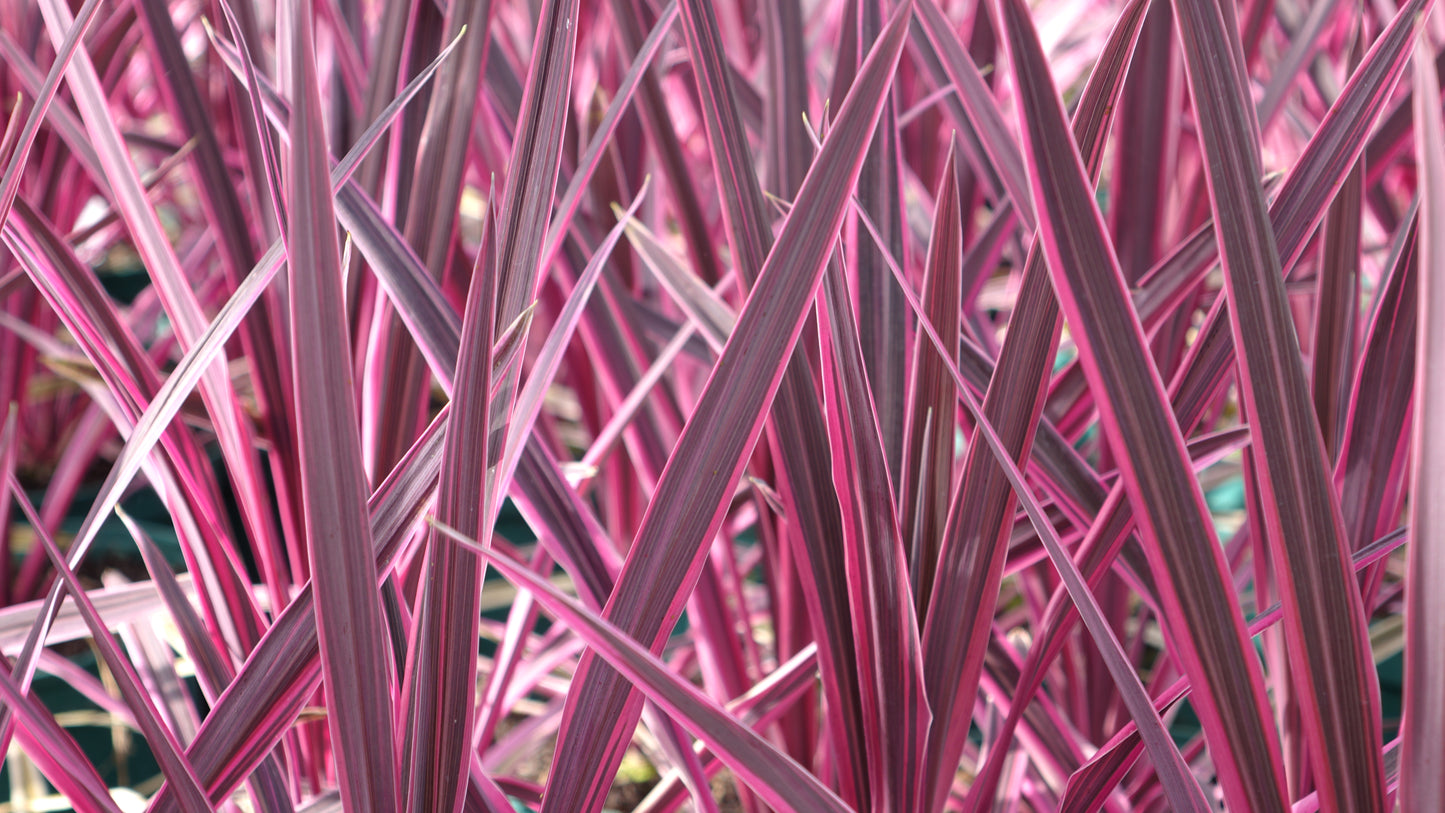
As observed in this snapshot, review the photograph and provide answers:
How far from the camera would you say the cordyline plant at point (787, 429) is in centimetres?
25

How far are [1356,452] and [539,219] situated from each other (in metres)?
0.34

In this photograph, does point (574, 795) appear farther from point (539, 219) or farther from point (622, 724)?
point (539, 219)

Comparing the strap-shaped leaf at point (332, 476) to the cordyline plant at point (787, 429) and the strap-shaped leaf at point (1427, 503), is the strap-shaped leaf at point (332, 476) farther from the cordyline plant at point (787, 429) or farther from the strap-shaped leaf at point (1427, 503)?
the strap-shaped leaf at point (1427, 503)

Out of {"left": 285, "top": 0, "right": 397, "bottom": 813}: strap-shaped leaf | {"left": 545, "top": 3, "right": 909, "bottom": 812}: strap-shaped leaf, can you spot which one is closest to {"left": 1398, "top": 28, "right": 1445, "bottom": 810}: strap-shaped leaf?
{"left": 545, "top": 3, "right": 909, "bottom": 812}: strap-shaped leaf

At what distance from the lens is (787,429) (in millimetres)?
357

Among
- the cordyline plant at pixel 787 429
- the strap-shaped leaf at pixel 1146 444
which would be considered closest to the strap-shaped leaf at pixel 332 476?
the cordyline plant at pixel 787 429

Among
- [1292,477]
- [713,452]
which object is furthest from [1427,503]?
[713,452]

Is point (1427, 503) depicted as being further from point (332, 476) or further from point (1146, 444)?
point (332, 476)

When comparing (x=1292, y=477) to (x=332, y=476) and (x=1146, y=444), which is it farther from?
(x=332, y=476)

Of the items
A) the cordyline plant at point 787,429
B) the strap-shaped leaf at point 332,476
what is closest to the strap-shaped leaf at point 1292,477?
the cordyline plant at point 787,429

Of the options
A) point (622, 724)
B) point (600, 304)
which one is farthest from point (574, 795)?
point (600, 304)

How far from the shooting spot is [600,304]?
0.55 metres

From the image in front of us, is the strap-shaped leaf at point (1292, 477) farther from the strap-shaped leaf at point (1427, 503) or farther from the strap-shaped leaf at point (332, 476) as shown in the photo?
the strap-shaped leaf at point (332, 476)

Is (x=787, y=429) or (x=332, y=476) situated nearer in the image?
(x=332, y=476)
